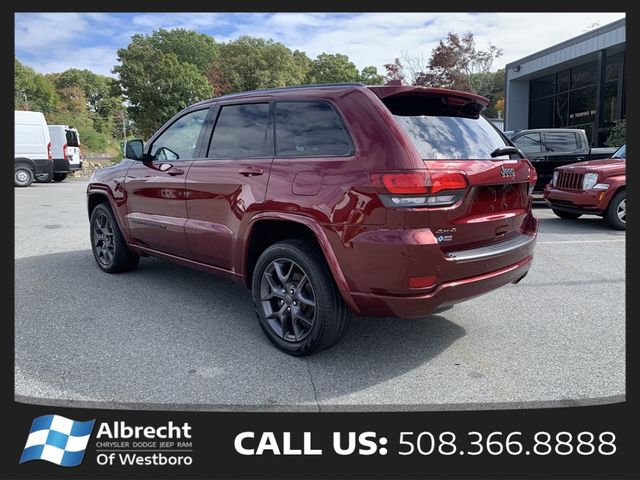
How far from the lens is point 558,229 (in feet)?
28.4

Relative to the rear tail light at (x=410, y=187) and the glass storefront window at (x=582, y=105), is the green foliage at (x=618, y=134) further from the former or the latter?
the rear tail light at (x=410, y=187)

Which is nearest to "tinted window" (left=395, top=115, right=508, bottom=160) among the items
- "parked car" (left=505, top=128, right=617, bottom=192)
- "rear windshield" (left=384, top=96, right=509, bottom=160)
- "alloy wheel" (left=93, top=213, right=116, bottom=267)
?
"rear windshield" (left=384, top=96, right=509, bottom=160)

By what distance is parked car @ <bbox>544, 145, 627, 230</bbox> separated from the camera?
8.32 meters

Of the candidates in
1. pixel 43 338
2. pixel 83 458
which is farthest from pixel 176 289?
pixel 83 458

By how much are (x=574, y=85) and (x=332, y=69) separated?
41802mm

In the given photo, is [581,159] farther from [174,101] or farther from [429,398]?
[174,101]

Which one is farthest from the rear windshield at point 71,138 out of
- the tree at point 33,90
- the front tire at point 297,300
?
the tree at point 33,90

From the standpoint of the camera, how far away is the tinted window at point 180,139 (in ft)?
14.3

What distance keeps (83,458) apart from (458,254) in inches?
91.4

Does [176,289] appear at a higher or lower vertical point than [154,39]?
lower

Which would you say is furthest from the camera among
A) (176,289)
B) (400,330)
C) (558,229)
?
(558,229)

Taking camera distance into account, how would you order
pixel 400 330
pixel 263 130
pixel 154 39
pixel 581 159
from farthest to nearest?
pixel 154 39, pixel 581 159, pixel 400 330, pixel 263 130

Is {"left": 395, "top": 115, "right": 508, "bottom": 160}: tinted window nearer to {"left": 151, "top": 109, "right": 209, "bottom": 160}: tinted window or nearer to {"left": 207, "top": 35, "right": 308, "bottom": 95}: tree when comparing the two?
{"left": 151, "top": 109, "right": 209, "bottom": 160}: tinted window

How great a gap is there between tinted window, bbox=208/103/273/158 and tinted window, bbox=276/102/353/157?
0.14 metres
